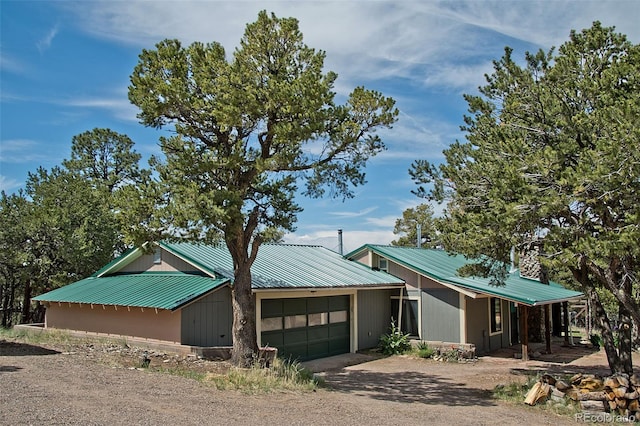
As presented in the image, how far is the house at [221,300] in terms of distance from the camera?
15.5 metres

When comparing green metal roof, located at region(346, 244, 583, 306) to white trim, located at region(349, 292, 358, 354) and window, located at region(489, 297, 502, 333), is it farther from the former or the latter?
white trim, located at region(349, 292, 358, 354)

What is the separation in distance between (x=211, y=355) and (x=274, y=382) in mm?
3452

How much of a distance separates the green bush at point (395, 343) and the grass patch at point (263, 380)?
24.9 ft

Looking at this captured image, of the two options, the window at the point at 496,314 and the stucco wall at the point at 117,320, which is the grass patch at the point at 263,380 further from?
the window at the point at 496,314

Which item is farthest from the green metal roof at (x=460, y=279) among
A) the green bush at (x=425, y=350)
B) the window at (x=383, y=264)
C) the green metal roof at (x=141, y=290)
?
the green metal roof at (x=141, y=290)

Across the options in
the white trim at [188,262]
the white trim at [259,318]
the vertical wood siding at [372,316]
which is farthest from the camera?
the vertical wood siding at [372,316]

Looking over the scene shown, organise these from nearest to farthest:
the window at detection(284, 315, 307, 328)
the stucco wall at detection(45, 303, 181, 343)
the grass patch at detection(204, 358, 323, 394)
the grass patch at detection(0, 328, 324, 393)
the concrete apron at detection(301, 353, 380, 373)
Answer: the grass patch at detection(204, 358, 323, 394)
the grass patch at detection(0, 328, 324, 393)
the stucco wall at detection(45, 303, 181, 343)
the concrete apron at detection(301, 353, 380, 373)
the window at detection(284, 315, 307, 328)

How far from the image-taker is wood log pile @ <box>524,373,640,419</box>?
1120cm

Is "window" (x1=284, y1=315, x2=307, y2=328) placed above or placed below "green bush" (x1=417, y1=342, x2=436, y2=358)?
above

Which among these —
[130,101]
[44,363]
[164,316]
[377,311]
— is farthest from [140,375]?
[377,311]

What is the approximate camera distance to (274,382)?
11352 millimetres

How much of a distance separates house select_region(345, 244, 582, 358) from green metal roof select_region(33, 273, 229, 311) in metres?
8.02

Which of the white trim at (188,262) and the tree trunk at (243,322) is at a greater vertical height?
the white trim at (188,262)

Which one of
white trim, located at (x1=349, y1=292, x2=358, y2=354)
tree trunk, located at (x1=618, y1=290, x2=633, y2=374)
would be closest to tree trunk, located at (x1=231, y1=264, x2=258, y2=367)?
white trim, located at (x1=349, y1=292, x2=358, y2=354)
